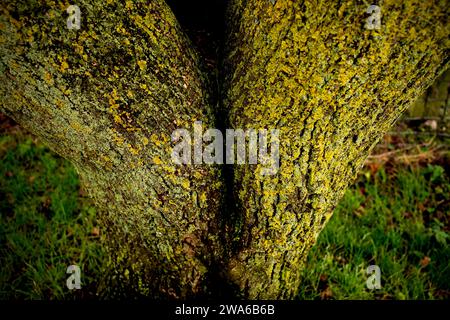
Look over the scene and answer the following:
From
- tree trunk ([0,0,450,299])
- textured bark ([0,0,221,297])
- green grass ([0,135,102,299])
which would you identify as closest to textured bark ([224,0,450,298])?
tree trunk ([0,0,450,299])

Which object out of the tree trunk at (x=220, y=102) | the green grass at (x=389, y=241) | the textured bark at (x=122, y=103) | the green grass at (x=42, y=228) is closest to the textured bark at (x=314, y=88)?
the tree trunk at (x=220, y=102)

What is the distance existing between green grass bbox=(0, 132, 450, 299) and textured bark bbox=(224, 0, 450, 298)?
100 cm

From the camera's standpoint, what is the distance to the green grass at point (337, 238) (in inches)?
86.3

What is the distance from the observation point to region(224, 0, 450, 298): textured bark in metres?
0.96

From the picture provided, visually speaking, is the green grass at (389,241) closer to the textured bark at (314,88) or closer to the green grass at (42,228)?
the textured bark at (314,88)

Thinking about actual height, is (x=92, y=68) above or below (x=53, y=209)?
above

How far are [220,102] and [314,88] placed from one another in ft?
1.33

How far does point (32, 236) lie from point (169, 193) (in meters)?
1.79

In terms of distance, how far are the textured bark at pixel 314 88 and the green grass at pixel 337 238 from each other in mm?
997

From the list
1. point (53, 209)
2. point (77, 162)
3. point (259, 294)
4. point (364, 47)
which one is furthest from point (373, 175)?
point (53, 209)

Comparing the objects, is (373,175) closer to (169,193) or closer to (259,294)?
(259,294)

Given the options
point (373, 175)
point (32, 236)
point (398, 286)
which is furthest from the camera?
point (373, 175)

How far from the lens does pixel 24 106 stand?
112cm

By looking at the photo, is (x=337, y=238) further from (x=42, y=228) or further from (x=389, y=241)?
(x=42, y=228)
